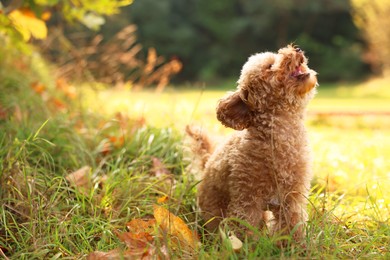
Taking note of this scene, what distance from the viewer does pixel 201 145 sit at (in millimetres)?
3197

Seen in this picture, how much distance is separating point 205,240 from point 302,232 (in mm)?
508

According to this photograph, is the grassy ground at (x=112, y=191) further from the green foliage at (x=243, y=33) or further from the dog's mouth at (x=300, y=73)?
the green foliage at (x=243, y=33)

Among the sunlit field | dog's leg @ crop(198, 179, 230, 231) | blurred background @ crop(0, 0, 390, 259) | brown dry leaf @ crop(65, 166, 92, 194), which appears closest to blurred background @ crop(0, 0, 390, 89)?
the sunlit field

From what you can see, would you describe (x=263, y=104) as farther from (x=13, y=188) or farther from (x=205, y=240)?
(x=13, y=188)

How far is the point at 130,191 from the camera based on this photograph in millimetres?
3127

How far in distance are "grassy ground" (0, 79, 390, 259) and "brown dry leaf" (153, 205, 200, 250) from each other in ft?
0.21

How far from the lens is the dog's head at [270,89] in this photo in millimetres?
2568

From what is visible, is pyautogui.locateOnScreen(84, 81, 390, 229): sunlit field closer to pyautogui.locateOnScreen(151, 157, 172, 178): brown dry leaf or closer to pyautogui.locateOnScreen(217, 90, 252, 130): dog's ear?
pyautogui.locateOnScreen(151, 157, 172, 178): brown dry leaf

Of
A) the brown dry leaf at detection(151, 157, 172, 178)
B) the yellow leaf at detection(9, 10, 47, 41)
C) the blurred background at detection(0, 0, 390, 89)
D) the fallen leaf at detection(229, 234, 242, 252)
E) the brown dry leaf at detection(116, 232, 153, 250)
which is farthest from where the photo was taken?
the blurred background at detection(0, 0, 390, 89)

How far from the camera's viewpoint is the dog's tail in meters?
3.16

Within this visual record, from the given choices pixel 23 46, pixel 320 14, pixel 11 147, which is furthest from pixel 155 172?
pixel 320 14

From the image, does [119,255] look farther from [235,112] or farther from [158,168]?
[158,168]

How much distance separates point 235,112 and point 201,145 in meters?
0.63

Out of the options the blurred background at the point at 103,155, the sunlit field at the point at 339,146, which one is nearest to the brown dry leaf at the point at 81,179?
the blurred background at the point at 103,155
